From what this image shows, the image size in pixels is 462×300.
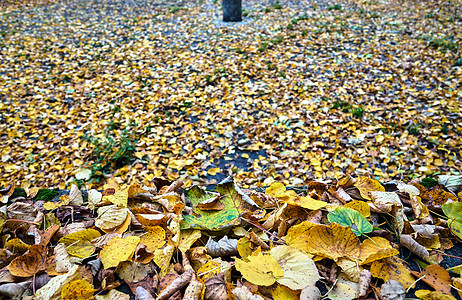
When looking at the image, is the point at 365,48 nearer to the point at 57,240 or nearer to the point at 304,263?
the point at 304,263

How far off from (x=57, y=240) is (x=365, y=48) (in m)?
5.91

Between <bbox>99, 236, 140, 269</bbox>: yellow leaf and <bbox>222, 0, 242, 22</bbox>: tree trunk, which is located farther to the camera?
<bbox>222, 0, 242, 22</bbox>: tree trunk

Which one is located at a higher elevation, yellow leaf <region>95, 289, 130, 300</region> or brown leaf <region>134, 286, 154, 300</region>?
brown leaf <region>134, 286, 154, 300</region>

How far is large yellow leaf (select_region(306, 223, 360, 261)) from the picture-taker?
3.56ft

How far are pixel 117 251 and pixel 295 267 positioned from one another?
2.38 feet

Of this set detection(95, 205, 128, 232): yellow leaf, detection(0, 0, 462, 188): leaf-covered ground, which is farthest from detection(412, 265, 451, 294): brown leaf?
detection(0, 0, 462, 188): leaf-covered ground

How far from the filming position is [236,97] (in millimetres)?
4195

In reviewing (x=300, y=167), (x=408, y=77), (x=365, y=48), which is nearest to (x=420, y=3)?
(x=365, y=48)

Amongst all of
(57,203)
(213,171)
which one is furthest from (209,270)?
(213,171)

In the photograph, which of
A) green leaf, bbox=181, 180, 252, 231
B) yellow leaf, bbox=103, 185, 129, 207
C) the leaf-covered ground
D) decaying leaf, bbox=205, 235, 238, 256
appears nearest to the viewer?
decaying leaf, bbox=205, 235, 238, 256

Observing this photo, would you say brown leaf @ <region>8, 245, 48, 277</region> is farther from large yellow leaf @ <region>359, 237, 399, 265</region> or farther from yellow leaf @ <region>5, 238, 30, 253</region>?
large yellow leaf @ <region>359, 237, 399, 265</region>

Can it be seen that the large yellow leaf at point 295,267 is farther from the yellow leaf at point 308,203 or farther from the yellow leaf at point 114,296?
the yellow leaf at point 114,296

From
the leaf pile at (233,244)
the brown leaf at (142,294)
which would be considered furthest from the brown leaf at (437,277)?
the brown leaf at (142,294)

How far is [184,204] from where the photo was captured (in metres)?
1.40
